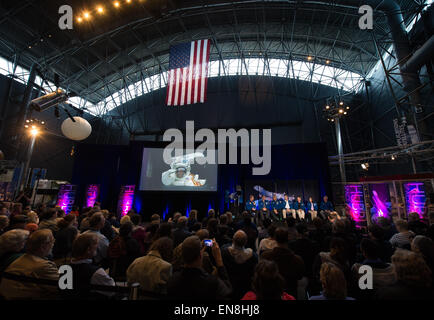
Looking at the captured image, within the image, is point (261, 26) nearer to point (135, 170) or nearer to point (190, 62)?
point (190, 62)

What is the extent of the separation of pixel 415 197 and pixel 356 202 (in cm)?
174

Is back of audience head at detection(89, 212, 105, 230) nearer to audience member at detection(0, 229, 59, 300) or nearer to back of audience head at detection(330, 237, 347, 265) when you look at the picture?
audience member at detection(0, 229, 59, 300)

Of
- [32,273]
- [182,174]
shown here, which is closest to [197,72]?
[182,174]

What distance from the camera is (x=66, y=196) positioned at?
32.3 feet

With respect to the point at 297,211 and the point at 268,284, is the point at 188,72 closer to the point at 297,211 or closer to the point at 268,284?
the point at 297,211

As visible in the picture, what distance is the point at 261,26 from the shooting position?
10.6 metres

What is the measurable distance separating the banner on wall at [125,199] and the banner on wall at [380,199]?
1077 cm

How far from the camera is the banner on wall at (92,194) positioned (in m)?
10.2

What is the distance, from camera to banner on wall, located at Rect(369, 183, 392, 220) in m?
7.41

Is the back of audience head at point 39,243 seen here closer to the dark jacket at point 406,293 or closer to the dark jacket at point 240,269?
the dark jacket at point 240,269

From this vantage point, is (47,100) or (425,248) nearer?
(425,248)

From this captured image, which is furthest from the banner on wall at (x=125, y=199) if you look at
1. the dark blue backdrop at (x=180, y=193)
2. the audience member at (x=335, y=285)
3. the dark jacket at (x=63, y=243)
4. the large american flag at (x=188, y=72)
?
the audience member at (x=335, y=285)

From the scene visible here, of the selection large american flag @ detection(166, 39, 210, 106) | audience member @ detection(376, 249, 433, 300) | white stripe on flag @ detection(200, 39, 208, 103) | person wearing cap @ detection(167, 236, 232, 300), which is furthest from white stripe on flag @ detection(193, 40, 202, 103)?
audience member @ detection(376, 249, 433, 300)

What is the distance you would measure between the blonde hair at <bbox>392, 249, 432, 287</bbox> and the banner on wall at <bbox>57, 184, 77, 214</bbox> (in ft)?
40.8
